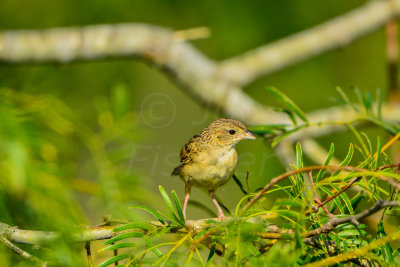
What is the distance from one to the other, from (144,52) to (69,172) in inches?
42.5

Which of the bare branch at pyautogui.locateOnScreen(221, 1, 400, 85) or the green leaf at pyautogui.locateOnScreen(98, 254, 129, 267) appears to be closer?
the green leaf at pyautogui.locateOnScreen(98, 254, 129, 267)

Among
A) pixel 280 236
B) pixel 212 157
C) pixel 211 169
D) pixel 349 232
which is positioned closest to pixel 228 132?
pixel 212 157

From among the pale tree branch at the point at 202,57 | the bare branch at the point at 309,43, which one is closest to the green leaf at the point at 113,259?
the pale tree branch at the point at 202,57

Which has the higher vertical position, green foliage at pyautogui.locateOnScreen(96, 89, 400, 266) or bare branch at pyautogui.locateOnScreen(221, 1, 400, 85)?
bare branch at pyautogui.locateOnScreen(221, 1, 400, 85)

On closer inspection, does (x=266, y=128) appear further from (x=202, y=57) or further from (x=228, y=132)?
(x=202, y=57)

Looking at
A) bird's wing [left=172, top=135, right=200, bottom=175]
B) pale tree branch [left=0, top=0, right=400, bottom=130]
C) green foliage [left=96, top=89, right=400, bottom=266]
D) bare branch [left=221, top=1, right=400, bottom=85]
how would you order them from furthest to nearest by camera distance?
bare branch [left=221, top=1, right=400, bottom=85], pale tree branch [left=0, top=0, right=400, bottom=130], bird's wing [left=172, top=135, right=200, bottom=175], green foliage [left=96, top=89, right=400, bottom=266]

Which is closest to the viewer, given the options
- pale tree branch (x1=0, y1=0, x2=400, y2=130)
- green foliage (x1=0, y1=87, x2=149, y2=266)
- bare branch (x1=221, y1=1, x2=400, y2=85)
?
green foliage (x1=0, y1=87, x2=149, y2=266)

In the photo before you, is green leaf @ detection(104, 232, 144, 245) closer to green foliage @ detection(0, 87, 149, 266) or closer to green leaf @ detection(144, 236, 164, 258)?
green leaf @ detection(144, 236, 164, 258)

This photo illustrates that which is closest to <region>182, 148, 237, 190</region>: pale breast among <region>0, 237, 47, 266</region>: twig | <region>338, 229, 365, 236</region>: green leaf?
<region>338, 229, 365, 236</region>: green leaf

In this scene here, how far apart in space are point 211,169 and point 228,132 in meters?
0.38

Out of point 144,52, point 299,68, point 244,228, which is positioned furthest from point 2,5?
point 244,228

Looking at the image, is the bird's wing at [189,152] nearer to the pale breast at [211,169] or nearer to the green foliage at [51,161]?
the pale breast at [211,169]

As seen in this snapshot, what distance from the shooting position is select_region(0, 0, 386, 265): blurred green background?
2.48 meters

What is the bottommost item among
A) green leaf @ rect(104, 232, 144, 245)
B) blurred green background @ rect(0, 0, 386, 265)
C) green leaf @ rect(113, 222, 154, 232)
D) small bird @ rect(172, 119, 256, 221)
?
green leaf @ rect(104, 232, 144, 245)
